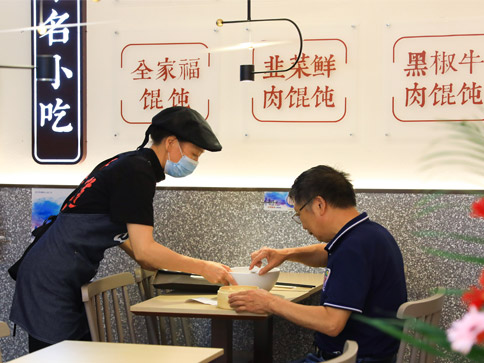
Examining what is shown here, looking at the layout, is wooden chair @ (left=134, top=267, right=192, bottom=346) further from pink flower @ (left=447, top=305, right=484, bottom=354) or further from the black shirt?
pink flower @ (left=447, top=305, right=484, bottom=354)

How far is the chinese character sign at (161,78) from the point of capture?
352cm

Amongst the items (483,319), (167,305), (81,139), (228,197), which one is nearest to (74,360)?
(167,305)

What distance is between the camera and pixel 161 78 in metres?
3.55

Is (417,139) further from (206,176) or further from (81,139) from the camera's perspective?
(81,139)

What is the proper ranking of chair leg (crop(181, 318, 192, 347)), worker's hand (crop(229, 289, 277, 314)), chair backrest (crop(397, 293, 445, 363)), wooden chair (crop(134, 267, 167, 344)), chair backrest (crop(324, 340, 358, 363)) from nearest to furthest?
chair backrest (crop(324, 340, 358, 363)) < chair backrest (crop(397, 293, 445, 363)) < worker's hand (crop(229, 289, 277, 314)) < wooden chair (crop(134, 267, 167, 344)) < chair leg (crop(181, 318, 192, 347))

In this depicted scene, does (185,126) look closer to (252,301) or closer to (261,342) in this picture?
(252,301)

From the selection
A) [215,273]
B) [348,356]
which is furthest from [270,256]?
[348,356]

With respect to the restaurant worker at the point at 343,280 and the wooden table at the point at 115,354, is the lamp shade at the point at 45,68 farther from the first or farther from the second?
the wooden table at the point at 115,354

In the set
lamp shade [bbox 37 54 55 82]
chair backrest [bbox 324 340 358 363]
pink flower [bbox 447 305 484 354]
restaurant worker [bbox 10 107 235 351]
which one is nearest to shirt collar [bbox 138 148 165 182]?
restaurant worker [bbox 10 107 235 351]

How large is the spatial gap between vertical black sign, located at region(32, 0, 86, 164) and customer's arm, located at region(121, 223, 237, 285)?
4.72 feet

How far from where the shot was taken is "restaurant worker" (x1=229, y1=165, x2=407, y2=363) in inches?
77.8

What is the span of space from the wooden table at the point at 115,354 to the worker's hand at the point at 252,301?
409 mm

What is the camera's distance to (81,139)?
3619 mm

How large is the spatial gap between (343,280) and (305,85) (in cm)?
163
